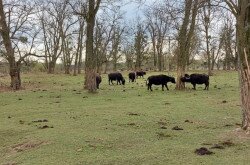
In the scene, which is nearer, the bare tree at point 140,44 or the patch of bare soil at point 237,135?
the patch of bare soil at point 237,135

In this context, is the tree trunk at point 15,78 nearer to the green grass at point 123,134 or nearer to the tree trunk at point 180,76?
the tree trunk at point 180,76

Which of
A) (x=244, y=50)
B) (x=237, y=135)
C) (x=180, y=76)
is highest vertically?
(x=244, y=50)

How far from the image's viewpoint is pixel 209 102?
21.6m

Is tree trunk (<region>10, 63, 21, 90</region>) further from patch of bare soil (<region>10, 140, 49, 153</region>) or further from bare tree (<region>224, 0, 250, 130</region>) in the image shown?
bare tree (<region>224, 0, 250, 130</region>)

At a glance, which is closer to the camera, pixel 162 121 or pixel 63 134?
pixel 63 134

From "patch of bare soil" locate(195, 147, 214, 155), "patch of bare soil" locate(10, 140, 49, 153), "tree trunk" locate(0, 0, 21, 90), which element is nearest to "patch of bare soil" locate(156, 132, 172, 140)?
"patch of bare soil" locate(195, 147, 214, 155)

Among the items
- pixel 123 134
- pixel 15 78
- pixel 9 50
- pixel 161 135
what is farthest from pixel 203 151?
pixel 9 50

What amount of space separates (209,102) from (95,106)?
6023mm

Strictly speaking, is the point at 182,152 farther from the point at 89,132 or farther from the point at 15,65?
the point at 15,65

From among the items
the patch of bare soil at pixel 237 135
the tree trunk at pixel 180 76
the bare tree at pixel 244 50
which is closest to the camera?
the patch of bare soil at pixel 237 135

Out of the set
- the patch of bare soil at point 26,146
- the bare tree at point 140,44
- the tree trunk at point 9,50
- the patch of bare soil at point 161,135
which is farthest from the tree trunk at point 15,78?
the bare tree at point 140,44

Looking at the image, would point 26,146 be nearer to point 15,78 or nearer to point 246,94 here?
point 246,94

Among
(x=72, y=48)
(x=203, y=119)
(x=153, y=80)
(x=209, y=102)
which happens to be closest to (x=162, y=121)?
(x=203, y=119)

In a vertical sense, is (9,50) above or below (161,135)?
above
